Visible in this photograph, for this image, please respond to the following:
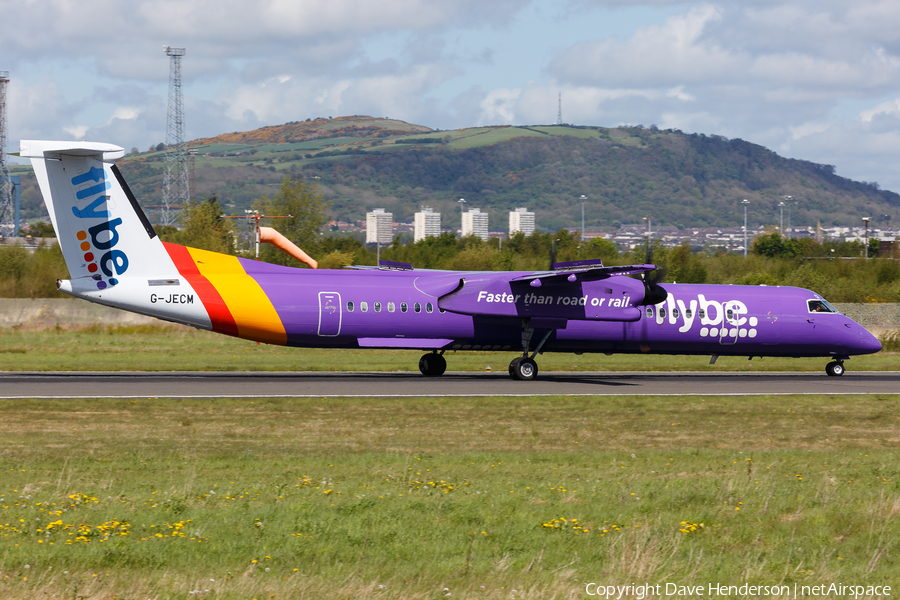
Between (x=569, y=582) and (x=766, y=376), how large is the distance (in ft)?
85.9

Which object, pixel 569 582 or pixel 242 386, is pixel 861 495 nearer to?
pixel 569 582

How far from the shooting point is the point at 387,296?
91.2ft

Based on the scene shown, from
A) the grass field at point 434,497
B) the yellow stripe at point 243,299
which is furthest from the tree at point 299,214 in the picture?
the grass field at point 434,497

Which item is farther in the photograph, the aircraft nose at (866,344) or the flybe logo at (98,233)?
the aircraft nose at (866,344)

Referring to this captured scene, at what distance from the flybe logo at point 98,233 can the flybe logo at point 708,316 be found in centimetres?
1694

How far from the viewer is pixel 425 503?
11523mm

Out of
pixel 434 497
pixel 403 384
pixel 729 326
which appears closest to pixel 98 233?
pixel 403 384

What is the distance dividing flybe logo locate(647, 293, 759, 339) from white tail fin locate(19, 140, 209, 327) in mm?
15058

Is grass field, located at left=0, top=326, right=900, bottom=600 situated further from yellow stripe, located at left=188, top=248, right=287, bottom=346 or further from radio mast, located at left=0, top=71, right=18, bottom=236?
radio mast, located at left=0, top=71, right=18, bottom=236

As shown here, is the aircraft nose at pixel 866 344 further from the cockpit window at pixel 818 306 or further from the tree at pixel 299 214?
the tree at pixel 299 214

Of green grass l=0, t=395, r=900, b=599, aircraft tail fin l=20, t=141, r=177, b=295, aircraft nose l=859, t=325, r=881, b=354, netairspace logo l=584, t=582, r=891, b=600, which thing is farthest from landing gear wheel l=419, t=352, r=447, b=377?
netairspace logo l=584, t=582, r=891, b=600

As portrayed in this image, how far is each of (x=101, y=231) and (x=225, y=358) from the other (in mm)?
12504

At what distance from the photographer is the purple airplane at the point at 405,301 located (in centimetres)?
2498

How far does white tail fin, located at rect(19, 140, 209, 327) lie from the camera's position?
2448 cm
